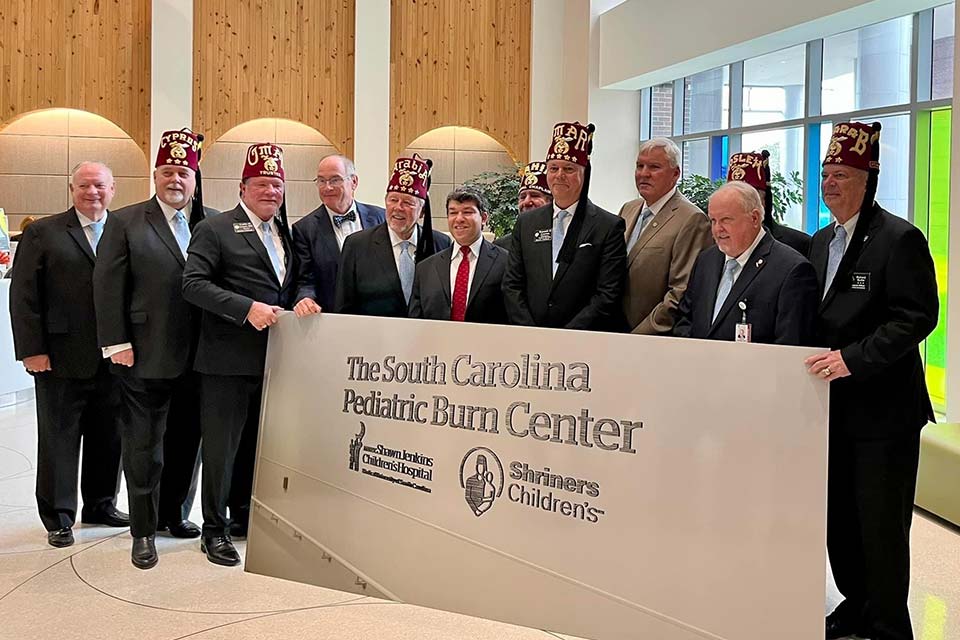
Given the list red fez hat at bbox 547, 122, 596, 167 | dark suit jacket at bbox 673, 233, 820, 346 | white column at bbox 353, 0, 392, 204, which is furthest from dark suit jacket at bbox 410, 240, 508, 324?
white column at bbox 353, 0, 392, 204

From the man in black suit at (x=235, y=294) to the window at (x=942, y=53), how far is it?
584 centimetres

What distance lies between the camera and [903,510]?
3258 millimetres

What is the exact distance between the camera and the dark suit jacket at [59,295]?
14.7 ft

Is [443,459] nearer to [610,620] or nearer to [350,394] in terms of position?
[350,394]

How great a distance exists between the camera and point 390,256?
431 cm

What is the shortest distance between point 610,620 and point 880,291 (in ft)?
4.73

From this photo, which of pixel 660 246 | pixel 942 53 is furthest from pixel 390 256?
pixel 942 53

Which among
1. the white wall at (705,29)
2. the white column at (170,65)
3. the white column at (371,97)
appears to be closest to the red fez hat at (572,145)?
the white wall at (705,29)

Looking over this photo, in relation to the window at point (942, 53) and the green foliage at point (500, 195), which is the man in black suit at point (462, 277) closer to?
the window at point (942, 53)

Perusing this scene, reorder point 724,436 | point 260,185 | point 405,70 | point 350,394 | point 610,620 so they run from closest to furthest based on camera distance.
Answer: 1. point 724,436
2. point 610,620
3. point 350,394
4. point 260,185
5. point 405,70

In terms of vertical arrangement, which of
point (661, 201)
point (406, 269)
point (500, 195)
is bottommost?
point (406, 269)

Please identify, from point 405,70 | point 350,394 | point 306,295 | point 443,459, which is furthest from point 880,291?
point 405,70

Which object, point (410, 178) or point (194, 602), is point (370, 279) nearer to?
point (410, 178)

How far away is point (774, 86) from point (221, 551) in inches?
308
